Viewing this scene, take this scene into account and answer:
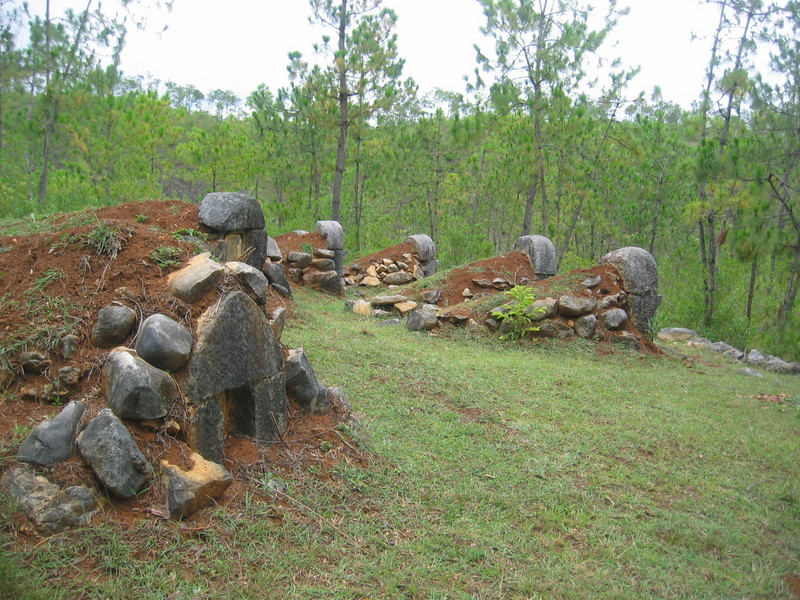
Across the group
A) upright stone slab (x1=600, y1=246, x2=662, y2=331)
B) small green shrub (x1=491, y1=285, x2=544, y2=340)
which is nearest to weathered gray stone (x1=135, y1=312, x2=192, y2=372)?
small green shrub (x1=491, y1=285, x2=544, y2=340)

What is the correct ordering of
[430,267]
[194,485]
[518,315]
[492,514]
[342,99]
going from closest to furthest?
[194,485] < [492,514] < [518,315] < [342,99] < [430,267]

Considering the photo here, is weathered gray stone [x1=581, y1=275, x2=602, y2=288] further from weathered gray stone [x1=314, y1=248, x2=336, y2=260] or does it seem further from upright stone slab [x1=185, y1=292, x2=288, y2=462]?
upright stone slab [x1=185, y1=292, x2=288, y2=462]

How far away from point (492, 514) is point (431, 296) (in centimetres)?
785

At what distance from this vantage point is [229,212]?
6.12 m

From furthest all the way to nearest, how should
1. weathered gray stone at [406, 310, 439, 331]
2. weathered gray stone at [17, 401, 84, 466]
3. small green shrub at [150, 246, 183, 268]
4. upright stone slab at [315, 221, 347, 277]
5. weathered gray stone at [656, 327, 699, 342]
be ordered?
upright stone slab at [315, 221, 347, 277], weathered gray stone at [656, 327, 699, 342], weathered gray stone at [406, 310, 439, 331], small green shrub at [150, 246, 183, 268], weathered gray stone at [17, 401, 84, 466]

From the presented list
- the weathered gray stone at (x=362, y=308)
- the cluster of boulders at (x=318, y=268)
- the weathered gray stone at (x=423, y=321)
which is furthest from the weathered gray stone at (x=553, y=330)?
the cluster of boulders at (x=318, y=268)

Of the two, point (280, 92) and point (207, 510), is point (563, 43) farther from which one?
point (207, 510)

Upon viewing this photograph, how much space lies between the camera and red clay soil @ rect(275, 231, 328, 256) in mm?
12836

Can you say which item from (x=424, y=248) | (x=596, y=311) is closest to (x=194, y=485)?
Result: (x=596, y=311)

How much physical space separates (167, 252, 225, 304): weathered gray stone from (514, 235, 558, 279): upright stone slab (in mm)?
9290

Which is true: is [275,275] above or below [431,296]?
above

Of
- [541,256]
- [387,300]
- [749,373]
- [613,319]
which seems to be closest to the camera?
[749,373]

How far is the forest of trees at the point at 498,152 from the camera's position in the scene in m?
9.06

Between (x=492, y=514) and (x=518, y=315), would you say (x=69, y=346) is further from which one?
(x=518, y=315)
